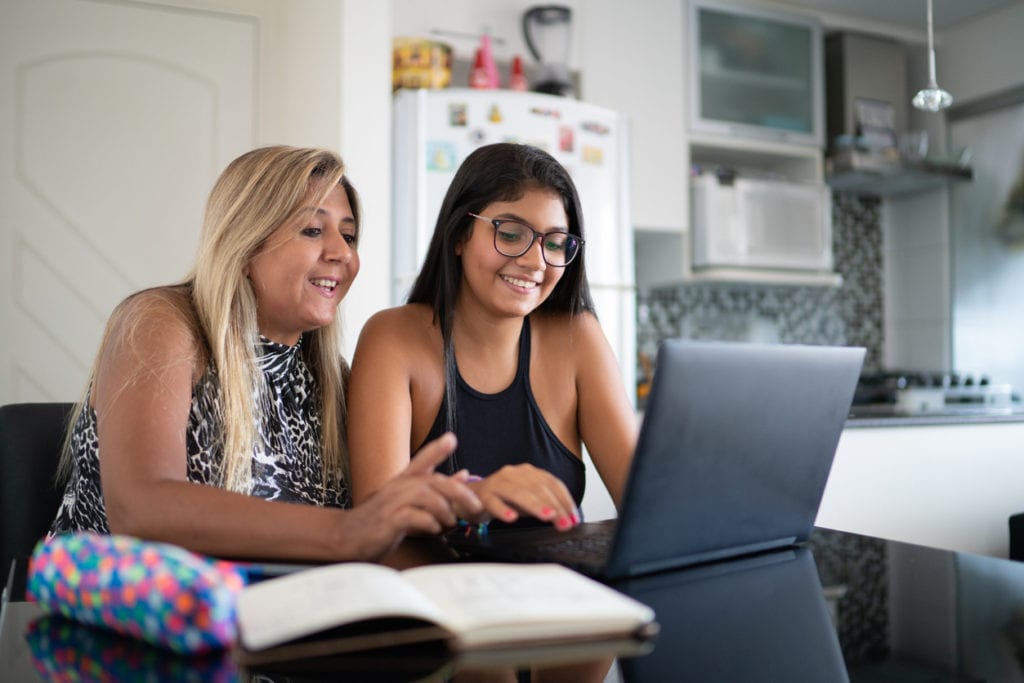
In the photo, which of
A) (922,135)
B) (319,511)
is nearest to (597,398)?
(319,511)

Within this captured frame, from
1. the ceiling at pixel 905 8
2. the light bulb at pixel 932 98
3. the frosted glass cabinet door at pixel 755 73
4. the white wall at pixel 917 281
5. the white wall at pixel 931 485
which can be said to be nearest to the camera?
the light bulb at pixel 932 98

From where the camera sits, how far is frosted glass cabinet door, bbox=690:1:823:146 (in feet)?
13.2

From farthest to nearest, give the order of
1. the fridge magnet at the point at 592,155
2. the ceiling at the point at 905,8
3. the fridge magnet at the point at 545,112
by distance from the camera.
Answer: the ceiling at the point at 905,8
the fridge magnet at the point at 592,155
the fridge magnet at the point at 545,112

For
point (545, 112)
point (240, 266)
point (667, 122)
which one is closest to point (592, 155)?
point (545, 112)

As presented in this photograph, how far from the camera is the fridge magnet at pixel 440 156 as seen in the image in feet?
10.6

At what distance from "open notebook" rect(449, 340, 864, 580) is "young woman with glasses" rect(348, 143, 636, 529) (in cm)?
35

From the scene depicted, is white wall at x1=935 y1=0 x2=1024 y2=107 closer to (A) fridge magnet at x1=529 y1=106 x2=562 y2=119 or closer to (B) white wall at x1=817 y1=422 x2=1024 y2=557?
(B) white wall at x1=817 y1=422 x2=1024 y2=557

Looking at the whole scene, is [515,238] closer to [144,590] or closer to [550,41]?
[144,590]

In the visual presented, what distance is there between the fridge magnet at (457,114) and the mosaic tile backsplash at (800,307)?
135 cm

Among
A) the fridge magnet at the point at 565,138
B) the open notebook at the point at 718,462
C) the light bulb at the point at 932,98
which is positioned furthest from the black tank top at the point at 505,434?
the fridge magnet at the point at 565,138

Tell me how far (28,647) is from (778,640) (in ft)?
1.75

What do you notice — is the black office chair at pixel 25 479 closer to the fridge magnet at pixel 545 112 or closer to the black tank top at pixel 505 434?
the black tank top at pixel 505 434

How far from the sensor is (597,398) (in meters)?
1.47

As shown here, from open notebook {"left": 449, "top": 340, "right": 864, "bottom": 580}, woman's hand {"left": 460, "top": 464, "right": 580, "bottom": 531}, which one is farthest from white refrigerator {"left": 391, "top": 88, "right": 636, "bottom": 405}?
woman's hand {"left": 460, "top": 464, "right": 580, "bottom": 531}
